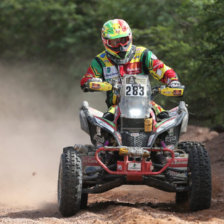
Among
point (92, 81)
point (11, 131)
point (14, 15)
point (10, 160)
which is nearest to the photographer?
point (92, 81)

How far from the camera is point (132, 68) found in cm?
967

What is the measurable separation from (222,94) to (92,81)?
21.0ft

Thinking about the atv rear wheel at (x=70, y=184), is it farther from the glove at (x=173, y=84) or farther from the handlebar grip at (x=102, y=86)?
the glove at (x=173, y=84)

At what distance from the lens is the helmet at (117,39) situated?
9.51 meters

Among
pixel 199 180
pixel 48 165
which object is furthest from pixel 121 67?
pixel 48 165

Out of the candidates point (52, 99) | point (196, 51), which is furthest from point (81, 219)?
point (52, 99)

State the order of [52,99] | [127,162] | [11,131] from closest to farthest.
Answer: [127,162] → [11,131] → [52,99]

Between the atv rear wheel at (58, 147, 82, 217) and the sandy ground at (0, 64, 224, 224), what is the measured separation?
0.15m

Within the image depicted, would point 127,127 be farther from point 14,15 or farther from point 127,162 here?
point 14,15

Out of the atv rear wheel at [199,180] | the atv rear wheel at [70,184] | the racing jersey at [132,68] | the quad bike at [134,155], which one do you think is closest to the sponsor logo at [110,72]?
the racing jersey at [132,68]

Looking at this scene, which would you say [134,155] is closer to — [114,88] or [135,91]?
[135,91]

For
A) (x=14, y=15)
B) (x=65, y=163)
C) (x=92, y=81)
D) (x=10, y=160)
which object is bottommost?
(x=10, y=160)

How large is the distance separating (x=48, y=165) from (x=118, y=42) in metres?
5.71

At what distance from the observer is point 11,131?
61.2ft
